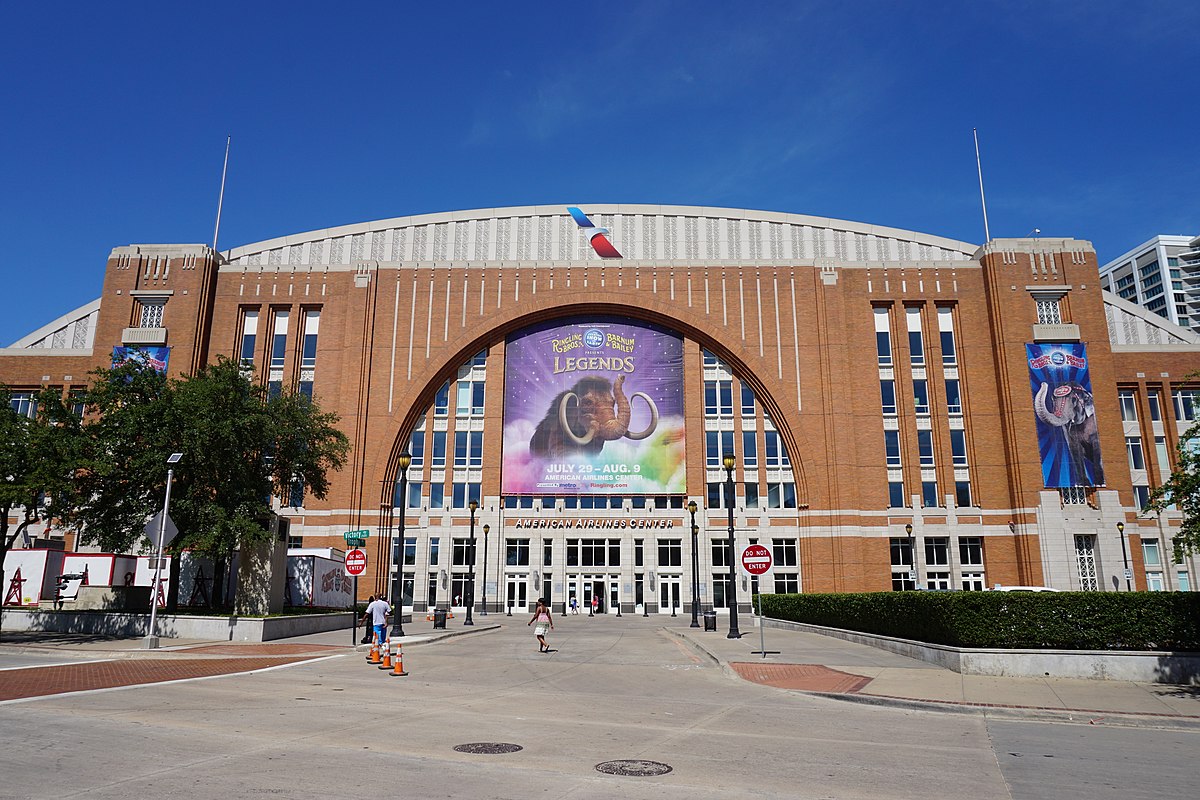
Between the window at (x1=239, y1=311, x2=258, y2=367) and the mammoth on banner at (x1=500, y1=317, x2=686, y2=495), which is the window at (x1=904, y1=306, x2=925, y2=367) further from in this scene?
the window at (x1=239, y1=311, x2=258, y2=367)

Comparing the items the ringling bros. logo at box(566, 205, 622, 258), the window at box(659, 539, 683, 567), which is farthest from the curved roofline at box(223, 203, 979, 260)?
the window at box(659, 539, 683, 567)

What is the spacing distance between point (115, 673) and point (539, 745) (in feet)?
39.7

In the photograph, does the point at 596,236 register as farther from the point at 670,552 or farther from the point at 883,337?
the point at 670,552

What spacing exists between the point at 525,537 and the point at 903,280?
3359 centimetres

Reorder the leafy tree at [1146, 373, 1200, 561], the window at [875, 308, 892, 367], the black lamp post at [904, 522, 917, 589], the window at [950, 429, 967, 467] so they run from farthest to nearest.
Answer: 1. the window at [875, 308, 892, 367]
2. the window at [950, 429, 967, 467]
3. the black lamp post at [904, 522, 917, 589]
4. the leafy tree at [1146, 373, 1200, 561]

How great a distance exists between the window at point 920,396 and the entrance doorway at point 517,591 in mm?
30515

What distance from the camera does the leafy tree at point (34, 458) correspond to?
85.6 feet

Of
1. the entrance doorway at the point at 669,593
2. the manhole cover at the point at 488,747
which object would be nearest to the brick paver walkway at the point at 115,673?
the manhole cover at the point at 488,747

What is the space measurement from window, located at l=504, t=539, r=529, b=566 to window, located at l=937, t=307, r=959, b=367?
33.1 metres

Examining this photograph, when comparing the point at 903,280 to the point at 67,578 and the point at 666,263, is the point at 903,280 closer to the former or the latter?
the point at 666,263

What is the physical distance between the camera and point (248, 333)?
2365 inches

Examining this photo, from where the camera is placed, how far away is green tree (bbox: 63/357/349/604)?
2953 centimetres

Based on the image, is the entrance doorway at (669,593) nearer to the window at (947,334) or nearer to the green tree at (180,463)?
the window at (947,334)

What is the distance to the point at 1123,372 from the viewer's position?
57531 mm
